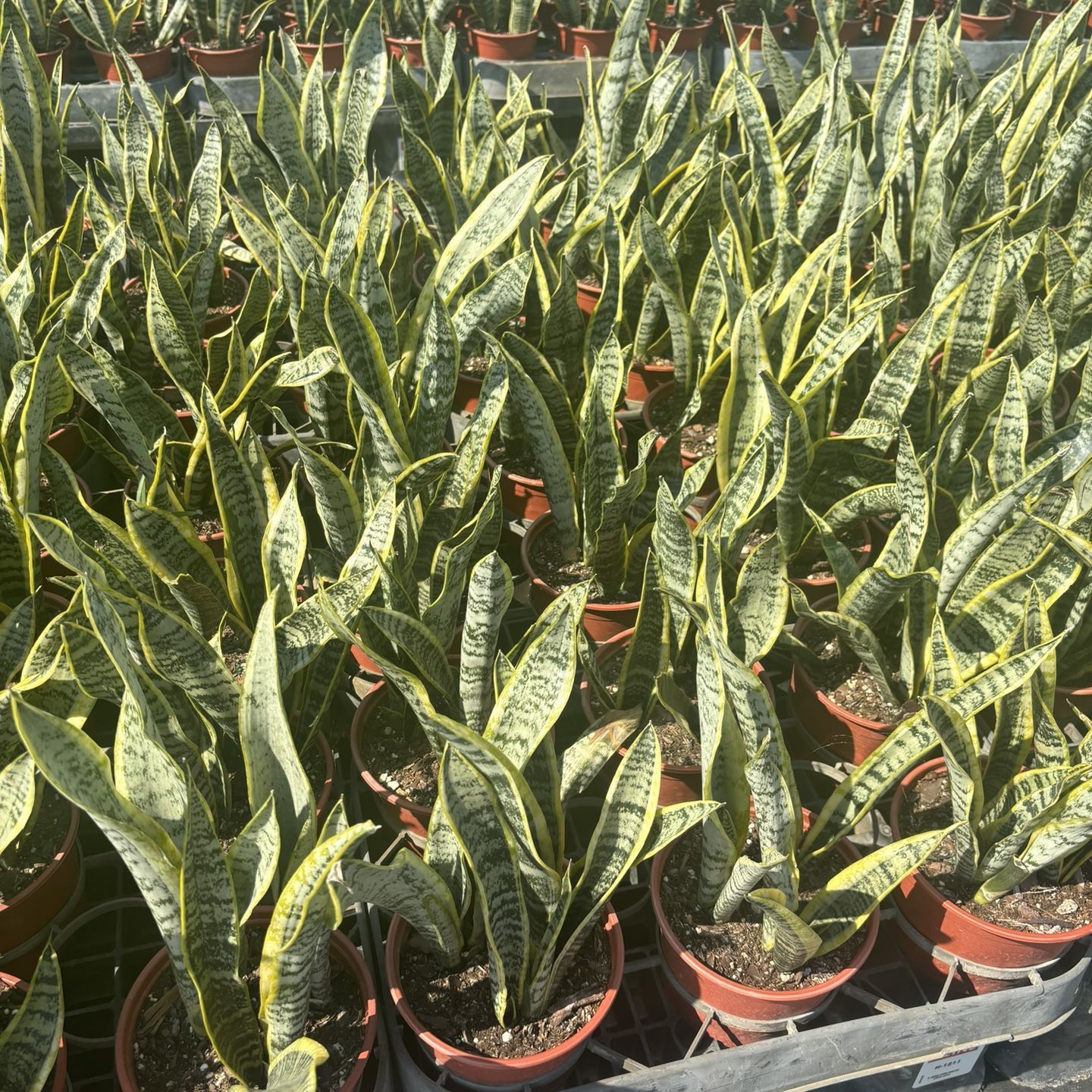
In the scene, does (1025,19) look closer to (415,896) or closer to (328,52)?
(328,52)

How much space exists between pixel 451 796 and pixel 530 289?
114 centimetres

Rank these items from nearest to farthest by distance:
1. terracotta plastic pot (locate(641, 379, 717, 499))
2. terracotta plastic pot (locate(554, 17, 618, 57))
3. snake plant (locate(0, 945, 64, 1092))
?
snake plant (locate(0, 945, 64, 1092))
terracotta plastic pot (locate(641, 379, 717, 499))
terracotta plastic pot (locate(554, 17, 618, 57))

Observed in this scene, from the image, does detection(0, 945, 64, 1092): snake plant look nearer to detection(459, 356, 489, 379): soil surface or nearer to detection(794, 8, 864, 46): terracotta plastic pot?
detection(459, 356, 489, 379): soil surface

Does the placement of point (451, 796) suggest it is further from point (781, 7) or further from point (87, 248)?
point (781, 7)

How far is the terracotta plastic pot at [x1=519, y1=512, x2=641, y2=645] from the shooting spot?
158 cm

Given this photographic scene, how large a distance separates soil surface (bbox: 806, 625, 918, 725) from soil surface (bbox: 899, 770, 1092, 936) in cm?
15

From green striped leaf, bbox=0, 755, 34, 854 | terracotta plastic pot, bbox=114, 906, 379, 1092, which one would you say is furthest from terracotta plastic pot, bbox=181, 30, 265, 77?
terracotta plastic pot, bbox=114, 906, 379, 1092

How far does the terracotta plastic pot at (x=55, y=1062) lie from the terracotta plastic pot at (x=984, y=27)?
12.6ft

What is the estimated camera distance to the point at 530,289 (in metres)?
1.86

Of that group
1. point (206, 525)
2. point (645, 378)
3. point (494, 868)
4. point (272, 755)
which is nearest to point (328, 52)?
point (645, 378)

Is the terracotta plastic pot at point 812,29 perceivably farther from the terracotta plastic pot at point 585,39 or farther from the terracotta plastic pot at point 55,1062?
the terracotta plastic pot at point 55,1062

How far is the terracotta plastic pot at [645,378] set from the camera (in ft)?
6.71

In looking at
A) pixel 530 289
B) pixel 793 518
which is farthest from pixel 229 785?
pixel 530 289

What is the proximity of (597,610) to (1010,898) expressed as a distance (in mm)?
674
